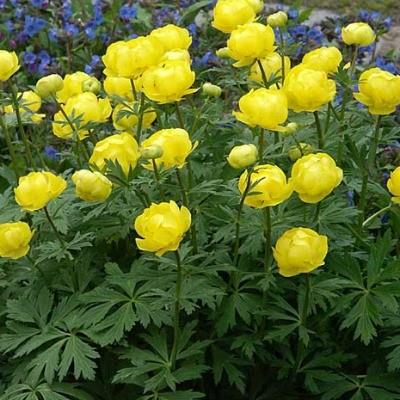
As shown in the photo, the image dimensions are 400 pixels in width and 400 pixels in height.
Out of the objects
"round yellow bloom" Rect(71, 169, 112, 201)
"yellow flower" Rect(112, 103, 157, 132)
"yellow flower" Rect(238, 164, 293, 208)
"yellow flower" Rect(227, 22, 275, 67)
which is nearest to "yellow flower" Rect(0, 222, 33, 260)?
"round yellow bloom" Rect(71, 169, 112, 201)

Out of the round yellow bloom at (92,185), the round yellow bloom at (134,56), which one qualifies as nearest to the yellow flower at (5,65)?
the round yellow bloom at (134,56)

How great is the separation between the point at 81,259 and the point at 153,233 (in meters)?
0.39

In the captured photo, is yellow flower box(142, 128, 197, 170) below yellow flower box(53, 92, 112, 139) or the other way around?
the other way around

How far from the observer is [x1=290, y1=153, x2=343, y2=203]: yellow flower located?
1.43m

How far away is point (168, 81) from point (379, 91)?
0.38 metres

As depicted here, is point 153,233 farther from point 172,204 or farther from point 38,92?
point 38,92

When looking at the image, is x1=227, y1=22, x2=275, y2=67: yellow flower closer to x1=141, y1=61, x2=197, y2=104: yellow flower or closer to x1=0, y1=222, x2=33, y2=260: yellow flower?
x1=141, y1=61, x2=197, y2=104: yellow flower

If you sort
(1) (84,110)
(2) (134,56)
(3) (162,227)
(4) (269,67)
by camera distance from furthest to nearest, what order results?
(4) (269,67), (1) (84,110), (2) (134,56), (3) (162,227)

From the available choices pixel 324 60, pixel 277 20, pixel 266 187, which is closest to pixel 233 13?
pixel 277 20

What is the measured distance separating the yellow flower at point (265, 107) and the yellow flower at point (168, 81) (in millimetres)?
115

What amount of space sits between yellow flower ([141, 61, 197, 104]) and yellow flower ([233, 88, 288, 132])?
115 mm

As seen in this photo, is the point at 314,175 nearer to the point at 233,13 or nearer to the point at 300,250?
the point at 300,250

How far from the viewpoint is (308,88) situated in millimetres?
1512

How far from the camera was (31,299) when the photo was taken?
5.52 ft
